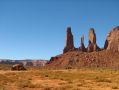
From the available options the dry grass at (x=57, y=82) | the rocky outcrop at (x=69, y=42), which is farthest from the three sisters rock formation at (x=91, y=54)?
the dry grass at (x=57, y=82)

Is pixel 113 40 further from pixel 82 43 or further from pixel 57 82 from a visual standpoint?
pixel 57 82

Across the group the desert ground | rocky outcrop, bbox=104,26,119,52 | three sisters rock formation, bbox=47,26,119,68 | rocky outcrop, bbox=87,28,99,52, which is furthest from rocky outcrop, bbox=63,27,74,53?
the desert ground

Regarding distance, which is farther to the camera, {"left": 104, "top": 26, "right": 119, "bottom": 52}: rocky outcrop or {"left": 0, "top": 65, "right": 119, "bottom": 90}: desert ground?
{"left": 104, "top": 26, "right": 119, "bottom": 52}: rocky outcrop

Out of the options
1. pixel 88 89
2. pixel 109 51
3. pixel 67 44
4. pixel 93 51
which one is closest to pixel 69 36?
pixel 67 44

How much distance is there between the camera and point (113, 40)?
144375 mm

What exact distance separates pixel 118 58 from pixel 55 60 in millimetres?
29549

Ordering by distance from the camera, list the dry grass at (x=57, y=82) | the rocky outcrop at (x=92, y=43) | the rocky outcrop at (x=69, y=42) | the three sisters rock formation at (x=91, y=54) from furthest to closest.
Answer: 1. the rocky outcrop at (x=69, y=42)
2. the rocky outcrop at (x=92, y=43)
3. the three sisters rock formation at (x=91, y=54)
4. the dry grass at (x=57, y=82)

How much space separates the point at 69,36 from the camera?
153 meters

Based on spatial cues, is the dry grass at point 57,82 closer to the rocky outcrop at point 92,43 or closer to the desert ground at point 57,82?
the desert ground at point 57,82

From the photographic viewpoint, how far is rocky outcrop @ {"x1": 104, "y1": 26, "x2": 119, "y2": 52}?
137387 mm

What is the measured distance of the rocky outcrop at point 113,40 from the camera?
137387 millimetres

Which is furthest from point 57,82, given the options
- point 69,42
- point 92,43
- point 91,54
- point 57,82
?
point 69,42

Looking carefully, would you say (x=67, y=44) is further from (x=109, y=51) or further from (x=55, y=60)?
(x=109, y=51)

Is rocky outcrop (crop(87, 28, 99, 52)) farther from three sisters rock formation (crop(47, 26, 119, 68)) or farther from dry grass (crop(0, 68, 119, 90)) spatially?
dry grass (crop(0, 68, 119, 90))
